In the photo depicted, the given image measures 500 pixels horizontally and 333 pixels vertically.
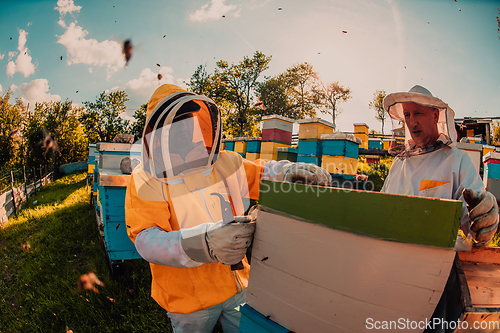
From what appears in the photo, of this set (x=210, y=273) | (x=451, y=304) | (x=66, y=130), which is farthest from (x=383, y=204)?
(x=66, y=130)

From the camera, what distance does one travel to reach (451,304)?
0.75 metres

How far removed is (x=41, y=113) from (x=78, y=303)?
2534cm

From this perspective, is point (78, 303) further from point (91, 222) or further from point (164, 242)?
point (91, 222)

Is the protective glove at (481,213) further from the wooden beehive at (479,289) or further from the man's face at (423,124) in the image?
the man's face at (423,124)

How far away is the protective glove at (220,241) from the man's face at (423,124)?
1622 mm

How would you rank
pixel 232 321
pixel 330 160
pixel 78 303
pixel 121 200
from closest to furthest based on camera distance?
pixel 232 321 < pixel 121 200 < pixel 78 303 < pixel 330 160

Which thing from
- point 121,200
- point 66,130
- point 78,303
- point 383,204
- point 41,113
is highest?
point 41,113

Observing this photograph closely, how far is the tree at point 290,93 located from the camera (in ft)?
90.9

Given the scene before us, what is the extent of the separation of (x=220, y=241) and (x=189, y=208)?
1.36ft

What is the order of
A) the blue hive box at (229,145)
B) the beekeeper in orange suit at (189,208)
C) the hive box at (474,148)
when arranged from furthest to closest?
the blue hive box at (229,145) → the hive box at (474,148) → the beekeeper in orange suit at (189,208)

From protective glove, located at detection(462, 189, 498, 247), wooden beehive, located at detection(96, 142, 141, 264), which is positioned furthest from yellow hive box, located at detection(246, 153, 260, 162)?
protective glove, located at detection(462, 189, 498, 247)

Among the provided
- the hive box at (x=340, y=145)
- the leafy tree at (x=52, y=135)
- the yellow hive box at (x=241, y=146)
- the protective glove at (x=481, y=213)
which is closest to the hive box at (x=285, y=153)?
the hive box at (x=340, y=145)

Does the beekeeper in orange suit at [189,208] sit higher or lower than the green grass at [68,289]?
higher

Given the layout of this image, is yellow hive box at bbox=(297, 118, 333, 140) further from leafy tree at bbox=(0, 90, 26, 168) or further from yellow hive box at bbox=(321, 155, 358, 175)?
leafy tree at bbox=(0, 90, 26, 168)
